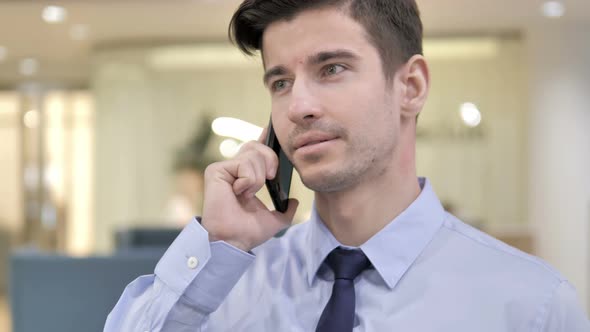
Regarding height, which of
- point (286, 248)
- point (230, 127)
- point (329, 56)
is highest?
point (329, 56)

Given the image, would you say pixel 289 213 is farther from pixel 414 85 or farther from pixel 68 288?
pixel 68 288

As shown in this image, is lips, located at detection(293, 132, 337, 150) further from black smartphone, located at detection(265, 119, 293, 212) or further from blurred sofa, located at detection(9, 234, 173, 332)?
→ blurred sofa, located at detection(9, 234, 173, 332)

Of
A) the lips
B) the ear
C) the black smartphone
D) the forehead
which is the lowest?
the black smartphone

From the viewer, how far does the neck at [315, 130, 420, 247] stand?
139cm

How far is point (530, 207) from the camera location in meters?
9.09

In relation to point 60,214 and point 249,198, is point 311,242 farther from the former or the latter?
point 60,214

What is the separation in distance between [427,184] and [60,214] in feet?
39.5

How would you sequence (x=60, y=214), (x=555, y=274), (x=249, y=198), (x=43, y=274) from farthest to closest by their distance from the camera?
1. (x=60, y=214)
2. (x=43, y=274)
3. (x=249, y=198)
4. (x=555, y=274)

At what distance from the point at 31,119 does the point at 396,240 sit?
1175 centimetres

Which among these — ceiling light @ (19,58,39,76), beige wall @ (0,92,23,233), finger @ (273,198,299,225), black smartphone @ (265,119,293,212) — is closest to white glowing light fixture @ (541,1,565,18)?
ceiling light @ (19,58,39,76)

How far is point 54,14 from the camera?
27.7 feet

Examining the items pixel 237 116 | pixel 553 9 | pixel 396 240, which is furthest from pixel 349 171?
pixel 237 116

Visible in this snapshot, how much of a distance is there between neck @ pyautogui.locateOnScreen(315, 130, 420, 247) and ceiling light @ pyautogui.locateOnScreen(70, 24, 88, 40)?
8.18 meters

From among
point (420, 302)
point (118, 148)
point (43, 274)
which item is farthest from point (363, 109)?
point (118, 148)
